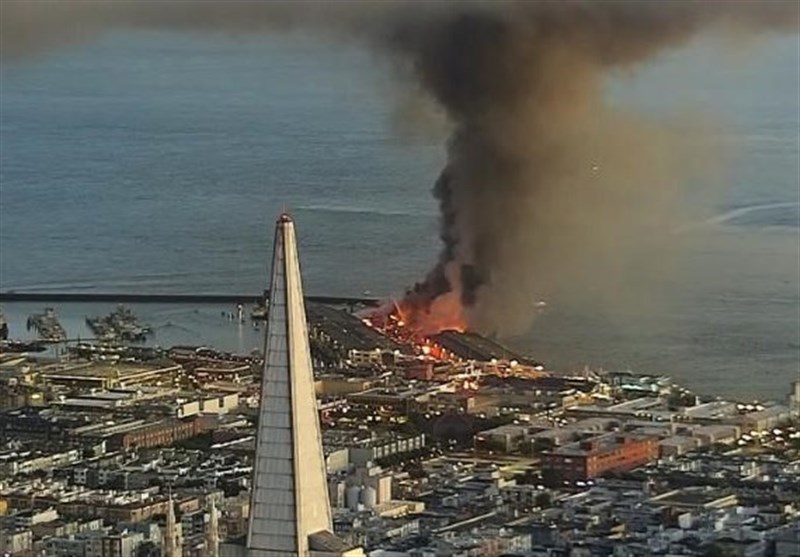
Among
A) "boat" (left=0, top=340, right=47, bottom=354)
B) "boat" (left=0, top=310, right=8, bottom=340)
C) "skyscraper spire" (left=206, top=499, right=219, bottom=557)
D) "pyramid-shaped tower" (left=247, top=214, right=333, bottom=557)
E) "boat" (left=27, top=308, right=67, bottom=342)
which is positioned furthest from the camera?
"boat" (left=0, top=310, right=8, bottom=340)

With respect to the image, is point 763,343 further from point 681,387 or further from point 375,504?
point 375,504

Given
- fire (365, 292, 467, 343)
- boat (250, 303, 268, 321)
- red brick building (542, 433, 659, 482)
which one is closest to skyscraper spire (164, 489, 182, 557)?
red brick building (542, 433, 659, 482)

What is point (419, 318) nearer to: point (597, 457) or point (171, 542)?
point (597, 457)

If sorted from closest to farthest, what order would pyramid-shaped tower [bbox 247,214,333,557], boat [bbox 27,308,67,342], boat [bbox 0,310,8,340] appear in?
pyramid-shaped tower [bbox 247,214,333,557], boat [bbox 27,308,67,342], boat [bbox 0,310,8,340]

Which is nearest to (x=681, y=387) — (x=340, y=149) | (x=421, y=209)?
(x=421, y=209)

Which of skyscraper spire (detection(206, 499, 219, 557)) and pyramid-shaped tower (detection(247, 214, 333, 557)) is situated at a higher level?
pyramid-shaped tower (detection(247, 214, 333, 557))

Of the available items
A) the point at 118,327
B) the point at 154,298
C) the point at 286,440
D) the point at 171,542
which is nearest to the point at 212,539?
the point at 171,542

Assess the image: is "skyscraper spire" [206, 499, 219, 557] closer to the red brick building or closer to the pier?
the red brick building

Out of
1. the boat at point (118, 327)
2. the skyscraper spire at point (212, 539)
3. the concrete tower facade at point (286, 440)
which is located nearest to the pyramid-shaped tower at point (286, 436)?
the concrete tower facade at point (286, 440)

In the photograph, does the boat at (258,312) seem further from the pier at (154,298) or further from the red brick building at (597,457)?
the red brick building at (597,457)
